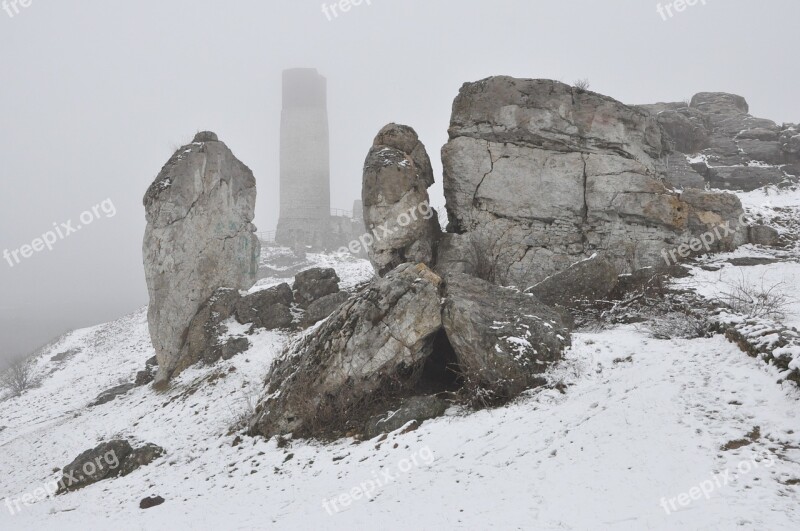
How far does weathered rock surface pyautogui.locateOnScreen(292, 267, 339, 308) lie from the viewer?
1413 cm

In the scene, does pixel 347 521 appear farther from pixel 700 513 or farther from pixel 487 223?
pixel 487 223

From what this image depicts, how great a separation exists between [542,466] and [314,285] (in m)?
10.4

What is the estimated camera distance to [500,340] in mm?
7336

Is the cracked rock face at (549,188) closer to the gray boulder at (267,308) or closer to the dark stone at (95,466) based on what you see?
the gray boulder at (267,308)

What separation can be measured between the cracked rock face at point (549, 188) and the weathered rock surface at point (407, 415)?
5.70 m

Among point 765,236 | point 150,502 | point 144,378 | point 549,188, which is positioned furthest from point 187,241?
point 765,236

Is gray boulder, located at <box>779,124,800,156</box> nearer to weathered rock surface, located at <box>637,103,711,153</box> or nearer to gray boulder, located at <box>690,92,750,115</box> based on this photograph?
weathered rock surface, located at <box>637,103,711,153</box>

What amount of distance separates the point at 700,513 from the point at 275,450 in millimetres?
5887

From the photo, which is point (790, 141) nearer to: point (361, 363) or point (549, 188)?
point (549, 188)

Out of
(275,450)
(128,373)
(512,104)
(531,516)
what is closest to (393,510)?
(531,516)

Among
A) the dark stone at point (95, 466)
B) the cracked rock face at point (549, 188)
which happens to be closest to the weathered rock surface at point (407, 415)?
the dark stone at point (95, 466)

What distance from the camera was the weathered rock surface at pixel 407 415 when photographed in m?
6.91

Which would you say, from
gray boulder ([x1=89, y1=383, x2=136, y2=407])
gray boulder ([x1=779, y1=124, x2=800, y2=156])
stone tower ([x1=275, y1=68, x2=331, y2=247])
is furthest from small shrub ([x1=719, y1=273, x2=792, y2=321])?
stone tower ([x1=275, y1=68, x2=331, y2=247])

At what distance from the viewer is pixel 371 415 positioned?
744cm
